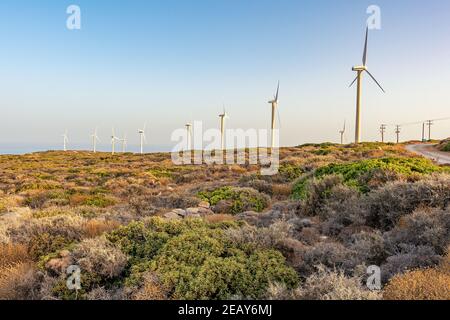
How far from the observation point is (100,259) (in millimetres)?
6344

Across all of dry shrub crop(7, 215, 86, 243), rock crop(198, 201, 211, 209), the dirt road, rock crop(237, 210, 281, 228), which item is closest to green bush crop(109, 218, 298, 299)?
dry shrub crop(7, 215, 86, 243)

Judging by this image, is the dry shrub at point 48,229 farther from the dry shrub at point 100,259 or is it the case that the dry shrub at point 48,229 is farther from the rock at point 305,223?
the rock at point 305,223

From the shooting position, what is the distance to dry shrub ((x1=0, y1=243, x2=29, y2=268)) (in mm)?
7057

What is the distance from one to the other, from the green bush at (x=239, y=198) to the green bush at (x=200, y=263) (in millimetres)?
5391

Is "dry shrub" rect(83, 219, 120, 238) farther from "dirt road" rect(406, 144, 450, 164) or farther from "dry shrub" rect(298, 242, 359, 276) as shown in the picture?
"dirt road" rect(406, 144, 450, 164)

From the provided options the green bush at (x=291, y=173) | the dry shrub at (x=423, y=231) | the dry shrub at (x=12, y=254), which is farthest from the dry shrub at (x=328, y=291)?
the green bush at (x=291, y=173)

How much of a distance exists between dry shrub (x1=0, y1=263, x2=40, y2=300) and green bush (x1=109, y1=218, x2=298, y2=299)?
159 centimetres

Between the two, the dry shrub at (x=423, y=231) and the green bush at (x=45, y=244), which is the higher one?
the dry shrub at (x=423, y=231)

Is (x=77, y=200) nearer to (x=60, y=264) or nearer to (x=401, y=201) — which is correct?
(x=60, y=264)

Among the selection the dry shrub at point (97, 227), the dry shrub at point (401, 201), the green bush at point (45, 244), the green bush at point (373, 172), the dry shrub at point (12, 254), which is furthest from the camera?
the green bush at point (373, 172)

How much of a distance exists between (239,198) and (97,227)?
21.6 feet

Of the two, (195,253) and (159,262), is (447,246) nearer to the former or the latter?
(195,253)

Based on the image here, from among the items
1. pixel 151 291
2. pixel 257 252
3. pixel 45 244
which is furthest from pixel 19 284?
pixel 257 252

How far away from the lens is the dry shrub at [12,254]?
7057 mm
